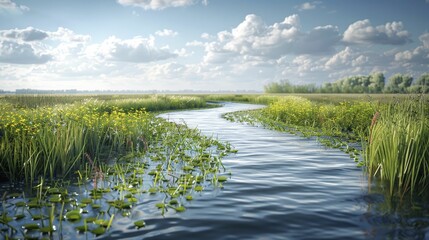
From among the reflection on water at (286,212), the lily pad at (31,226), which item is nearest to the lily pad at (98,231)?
the reflection on water at (286,212)

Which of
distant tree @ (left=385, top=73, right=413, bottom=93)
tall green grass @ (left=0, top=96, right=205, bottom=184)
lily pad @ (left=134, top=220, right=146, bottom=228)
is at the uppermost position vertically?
distant tree @ (left=385, top=73, right=413, bottom=93)

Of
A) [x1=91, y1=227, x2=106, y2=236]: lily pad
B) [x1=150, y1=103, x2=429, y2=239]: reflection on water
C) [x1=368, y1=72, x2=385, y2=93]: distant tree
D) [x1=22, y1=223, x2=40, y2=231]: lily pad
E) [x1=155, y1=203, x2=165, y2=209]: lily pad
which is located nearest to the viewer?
[x1=91, y1=227, x2=106, y2=236]: lily pad

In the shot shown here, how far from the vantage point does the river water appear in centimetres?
566

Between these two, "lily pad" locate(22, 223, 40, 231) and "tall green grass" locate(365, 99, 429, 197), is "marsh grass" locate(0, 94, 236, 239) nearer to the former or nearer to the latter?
"lily pad" locate(22, 223, 40, 231)

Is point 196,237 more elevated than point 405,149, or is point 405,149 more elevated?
point 405,149

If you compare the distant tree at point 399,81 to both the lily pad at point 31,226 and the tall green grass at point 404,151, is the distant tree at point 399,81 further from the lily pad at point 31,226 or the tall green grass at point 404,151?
the lily pad at point 31,226

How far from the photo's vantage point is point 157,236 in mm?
5504

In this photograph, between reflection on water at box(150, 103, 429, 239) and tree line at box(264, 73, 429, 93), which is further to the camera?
tree line at box(264, 73, 429, 93)

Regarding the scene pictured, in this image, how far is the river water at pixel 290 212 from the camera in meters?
5.66

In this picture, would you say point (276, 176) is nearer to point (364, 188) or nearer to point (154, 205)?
point (364, 188)

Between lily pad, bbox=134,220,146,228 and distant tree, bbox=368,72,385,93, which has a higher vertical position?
distant tree, bbox=368,72,385,93

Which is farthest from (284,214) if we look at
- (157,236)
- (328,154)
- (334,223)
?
(328,154)

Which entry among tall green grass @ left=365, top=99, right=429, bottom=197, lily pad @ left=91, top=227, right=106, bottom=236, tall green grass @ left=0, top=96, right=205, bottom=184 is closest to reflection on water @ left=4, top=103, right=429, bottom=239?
lily pad @ left=91, top=227, right=106, bottom=236

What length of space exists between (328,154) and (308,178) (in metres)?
4.15
